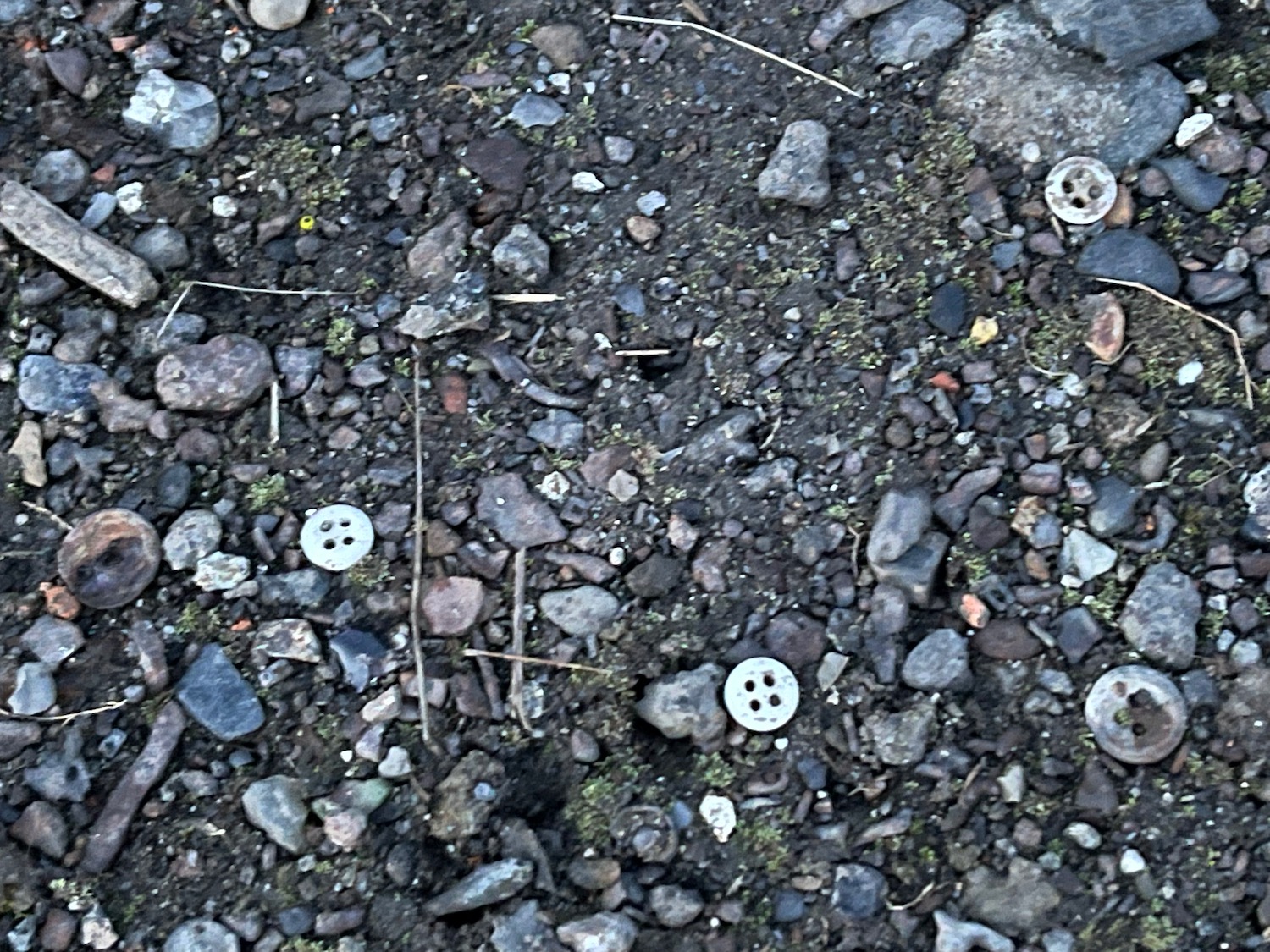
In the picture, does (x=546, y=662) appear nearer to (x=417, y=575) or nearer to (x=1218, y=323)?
(x=417, y=575)

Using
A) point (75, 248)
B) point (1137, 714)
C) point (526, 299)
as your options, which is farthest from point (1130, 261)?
point (75, 248)

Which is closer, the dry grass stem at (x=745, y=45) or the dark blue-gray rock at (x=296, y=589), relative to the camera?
the dark blue-gray rock at (x=296, y=589)

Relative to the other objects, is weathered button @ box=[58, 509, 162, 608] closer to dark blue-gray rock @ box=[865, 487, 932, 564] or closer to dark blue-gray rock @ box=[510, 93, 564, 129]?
dark blue-gray rock @ box=[510, 93, 564, 129]

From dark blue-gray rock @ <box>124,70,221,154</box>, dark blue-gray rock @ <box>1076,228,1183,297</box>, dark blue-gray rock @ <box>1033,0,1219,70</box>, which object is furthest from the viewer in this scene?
dark blue-gray rock @ <box>124,70,221,154</box>

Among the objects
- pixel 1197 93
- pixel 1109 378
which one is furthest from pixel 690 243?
pixel 1197 93

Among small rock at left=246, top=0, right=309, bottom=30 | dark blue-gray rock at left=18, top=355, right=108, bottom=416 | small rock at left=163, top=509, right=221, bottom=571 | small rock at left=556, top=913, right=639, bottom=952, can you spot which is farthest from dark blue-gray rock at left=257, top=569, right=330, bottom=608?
small rock at left=246, top=0, right=309, bottom=30

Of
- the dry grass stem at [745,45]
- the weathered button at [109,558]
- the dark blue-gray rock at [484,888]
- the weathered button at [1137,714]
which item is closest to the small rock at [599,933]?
the dark blue-gray rock at [484,888]

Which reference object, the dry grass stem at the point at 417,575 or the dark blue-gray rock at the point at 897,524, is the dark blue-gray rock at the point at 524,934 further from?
the dark blue-gray rock at the point at 897,524
